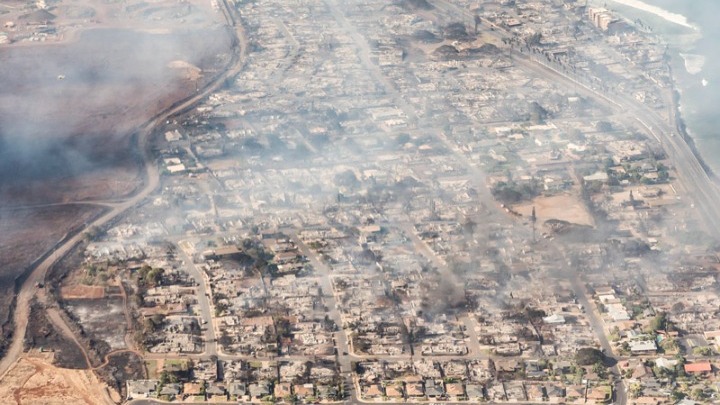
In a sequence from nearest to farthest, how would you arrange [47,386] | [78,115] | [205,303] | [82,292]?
A: 1. [47,386]
2. [205,303]
3. [82,292]
4. [78,115]

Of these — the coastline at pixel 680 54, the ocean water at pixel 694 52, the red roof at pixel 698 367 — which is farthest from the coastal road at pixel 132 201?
the ocean water at pixel 694 52

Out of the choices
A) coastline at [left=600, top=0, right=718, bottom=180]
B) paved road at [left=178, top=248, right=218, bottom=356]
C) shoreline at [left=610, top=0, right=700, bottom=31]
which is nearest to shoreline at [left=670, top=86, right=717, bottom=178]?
coastline at [left=600, top=0, right=718, bottom=180]

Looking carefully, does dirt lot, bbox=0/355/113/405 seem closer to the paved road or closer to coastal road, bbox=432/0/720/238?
the paved road

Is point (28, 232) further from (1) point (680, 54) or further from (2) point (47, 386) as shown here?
(1) point (680, 54)

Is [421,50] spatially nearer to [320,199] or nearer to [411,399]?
[320,199]

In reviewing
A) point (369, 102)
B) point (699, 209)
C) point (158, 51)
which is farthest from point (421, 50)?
point (699, 209)

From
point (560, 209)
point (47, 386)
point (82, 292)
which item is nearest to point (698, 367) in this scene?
point (560, 209)
